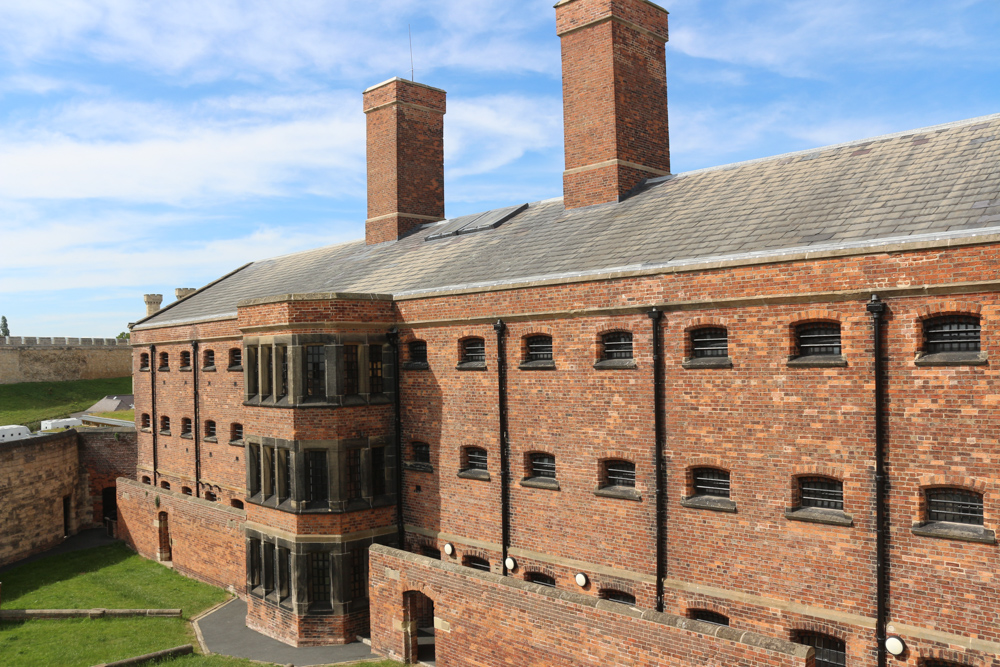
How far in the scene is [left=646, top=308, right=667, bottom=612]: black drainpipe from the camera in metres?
14.8

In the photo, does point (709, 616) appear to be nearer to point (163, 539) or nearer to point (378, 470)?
point (378, 470)

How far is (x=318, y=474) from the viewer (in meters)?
19.0

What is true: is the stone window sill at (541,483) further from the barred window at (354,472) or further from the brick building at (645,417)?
the barred window at (354,472)

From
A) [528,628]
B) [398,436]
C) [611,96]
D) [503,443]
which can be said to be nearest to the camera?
[528,628]

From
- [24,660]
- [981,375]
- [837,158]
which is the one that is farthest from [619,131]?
[24,660]

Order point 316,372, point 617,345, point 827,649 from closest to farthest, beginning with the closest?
point 827,649
point 617,345
point 316,372

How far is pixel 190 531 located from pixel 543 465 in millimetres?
13967

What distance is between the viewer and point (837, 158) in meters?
16.7

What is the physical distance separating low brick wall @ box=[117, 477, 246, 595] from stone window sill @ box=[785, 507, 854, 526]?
15.4m

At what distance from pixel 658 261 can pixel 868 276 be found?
4.25m

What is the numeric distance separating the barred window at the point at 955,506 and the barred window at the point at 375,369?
1280 cm

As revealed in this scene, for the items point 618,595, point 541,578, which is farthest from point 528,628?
point 541,578

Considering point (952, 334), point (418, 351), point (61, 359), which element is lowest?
point (61, 359)

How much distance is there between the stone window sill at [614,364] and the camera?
15.4 metres
